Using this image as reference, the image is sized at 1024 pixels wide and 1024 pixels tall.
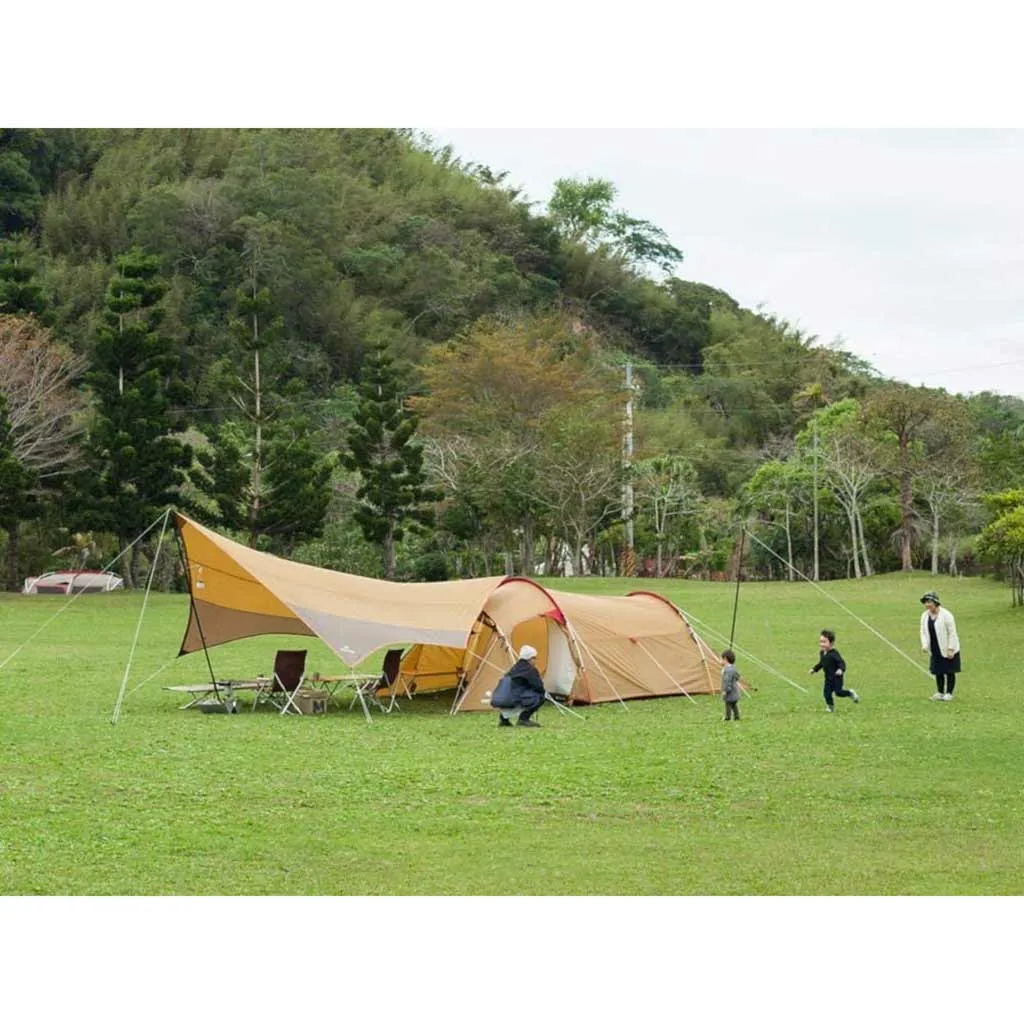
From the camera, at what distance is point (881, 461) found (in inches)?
1547

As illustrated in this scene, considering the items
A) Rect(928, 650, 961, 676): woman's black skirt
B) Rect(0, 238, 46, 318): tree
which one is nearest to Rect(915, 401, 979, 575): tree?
Rect(0, 238, 46, 318): tree

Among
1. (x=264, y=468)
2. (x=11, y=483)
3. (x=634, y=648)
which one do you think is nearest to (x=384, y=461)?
(x=264, y=468)

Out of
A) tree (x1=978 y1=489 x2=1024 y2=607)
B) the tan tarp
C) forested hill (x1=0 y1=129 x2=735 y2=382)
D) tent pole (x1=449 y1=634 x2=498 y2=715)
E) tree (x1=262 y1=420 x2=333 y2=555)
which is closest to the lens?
the tan tarp

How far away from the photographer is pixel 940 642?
1563cm

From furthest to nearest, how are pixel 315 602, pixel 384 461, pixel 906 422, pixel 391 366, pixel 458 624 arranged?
pixel 391 366 < pixel 906 422 < pixel 384 461 < pixel 315 602 < pixel 458 624

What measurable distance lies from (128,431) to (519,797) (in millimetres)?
24460

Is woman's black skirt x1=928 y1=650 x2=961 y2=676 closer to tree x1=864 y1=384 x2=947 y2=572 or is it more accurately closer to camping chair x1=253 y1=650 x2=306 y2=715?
camping chair x1=253 y1=650 x2=306 y2=715

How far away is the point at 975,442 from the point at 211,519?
19.3m

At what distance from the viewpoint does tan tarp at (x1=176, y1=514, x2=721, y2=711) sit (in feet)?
48.9

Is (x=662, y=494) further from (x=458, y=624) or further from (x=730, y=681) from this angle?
(x=730, y=681)

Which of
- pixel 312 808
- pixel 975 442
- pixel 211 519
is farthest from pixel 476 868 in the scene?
pixel 975 442

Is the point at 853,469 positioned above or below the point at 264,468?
above

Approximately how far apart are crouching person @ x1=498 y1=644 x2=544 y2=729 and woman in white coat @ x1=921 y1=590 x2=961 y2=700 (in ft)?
12.8

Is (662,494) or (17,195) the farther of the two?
(17,195)
